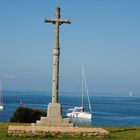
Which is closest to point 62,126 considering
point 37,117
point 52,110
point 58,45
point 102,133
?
point 52,110

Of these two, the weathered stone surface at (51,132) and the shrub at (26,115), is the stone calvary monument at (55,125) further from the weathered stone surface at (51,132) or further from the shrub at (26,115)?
the shrub at (26,115)

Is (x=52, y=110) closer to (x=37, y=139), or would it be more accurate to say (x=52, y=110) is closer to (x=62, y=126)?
(x=62, y=126)

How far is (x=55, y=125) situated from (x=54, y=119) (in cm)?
37

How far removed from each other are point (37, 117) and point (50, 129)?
21100 millimetres

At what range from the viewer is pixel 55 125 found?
23.2 m

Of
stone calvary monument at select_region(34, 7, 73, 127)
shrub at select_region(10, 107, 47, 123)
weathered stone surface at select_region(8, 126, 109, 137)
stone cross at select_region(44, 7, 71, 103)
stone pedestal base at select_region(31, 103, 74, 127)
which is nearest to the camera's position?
weathered stone surface at select_region(8, 126, 109, 137)

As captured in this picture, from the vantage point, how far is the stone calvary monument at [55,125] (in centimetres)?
2070

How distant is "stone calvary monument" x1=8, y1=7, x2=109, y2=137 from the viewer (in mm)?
20703

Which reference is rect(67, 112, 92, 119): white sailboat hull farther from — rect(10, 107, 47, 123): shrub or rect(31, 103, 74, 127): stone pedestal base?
rect(31, 103, 74, 127): stone pedestal base

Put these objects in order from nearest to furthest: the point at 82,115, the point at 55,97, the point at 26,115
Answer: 1. the point at 55,97
2. the point at 26,115
3. the point at 82,115

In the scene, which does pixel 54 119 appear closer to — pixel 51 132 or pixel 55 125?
pixel 55 125

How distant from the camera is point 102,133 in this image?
21188 millimetres

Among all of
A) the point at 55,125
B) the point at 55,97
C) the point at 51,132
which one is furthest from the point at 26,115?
the point at 51,132

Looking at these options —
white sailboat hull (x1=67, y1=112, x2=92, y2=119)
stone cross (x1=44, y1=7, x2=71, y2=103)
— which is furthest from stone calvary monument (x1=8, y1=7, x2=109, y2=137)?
white sailboat hull (x1=67, y1=112, x2=92, y2=119)
